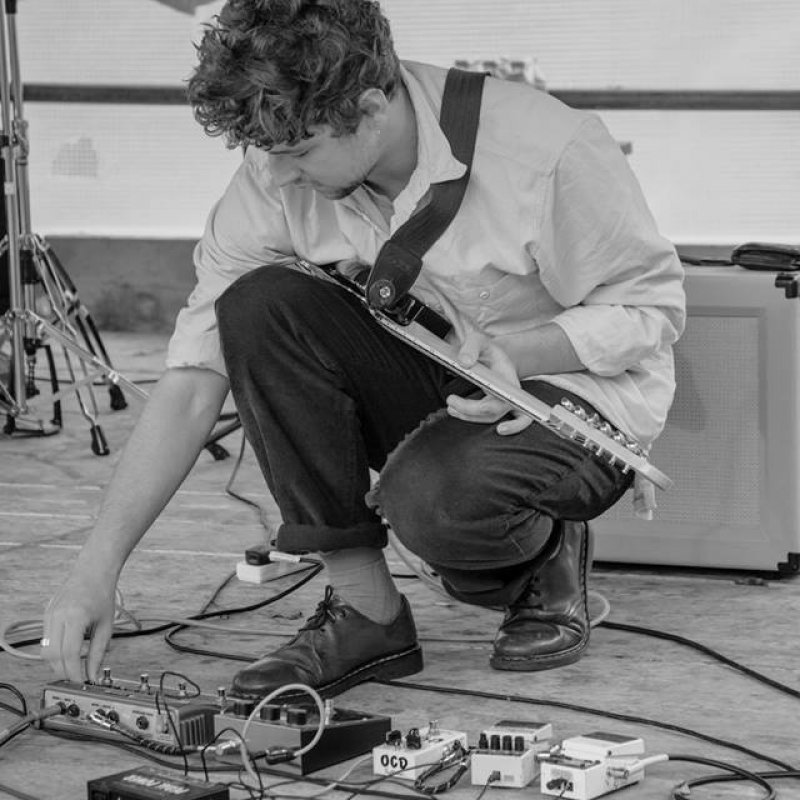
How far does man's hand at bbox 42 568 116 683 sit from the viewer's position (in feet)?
5.65

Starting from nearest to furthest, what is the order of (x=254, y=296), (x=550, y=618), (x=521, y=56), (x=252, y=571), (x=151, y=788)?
(x=151, y=788), (x=254, y=296), (x=550, y=618), (x=252, y=571), (x=521, y=56)

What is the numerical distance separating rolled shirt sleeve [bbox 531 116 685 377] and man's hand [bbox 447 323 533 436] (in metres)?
0.10

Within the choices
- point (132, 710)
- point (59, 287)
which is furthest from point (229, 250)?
point (59, 287)

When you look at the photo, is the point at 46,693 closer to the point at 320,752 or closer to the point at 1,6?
the point at 320,752

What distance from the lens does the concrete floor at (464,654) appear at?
5.87 feet

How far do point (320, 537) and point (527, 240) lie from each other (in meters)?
0.49

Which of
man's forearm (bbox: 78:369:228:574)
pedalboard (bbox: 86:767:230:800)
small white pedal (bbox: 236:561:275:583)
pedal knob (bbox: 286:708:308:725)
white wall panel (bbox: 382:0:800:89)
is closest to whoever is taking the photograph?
pedalboard (bbox: 86:767:230:800)

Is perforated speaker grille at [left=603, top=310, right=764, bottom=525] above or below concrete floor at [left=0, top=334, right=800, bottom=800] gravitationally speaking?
above

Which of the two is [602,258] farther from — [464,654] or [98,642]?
[98,642]

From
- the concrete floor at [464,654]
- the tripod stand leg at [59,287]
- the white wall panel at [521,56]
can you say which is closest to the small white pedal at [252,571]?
the concrete floor at [464,654]

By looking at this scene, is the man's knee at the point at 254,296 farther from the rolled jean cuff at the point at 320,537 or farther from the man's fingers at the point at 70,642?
the man's fingers at the point at 70,642

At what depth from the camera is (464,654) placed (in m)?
2.23

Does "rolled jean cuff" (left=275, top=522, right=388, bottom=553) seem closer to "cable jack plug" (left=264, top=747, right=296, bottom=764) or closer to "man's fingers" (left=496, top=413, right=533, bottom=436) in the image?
"man's fingers" (left=496, top=413, right=533, bottom=436)

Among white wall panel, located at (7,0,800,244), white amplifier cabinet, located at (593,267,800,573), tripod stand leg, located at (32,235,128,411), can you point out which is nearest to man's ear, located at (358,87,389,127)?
white amplifier cabinet, located at (593,267,800,573)
